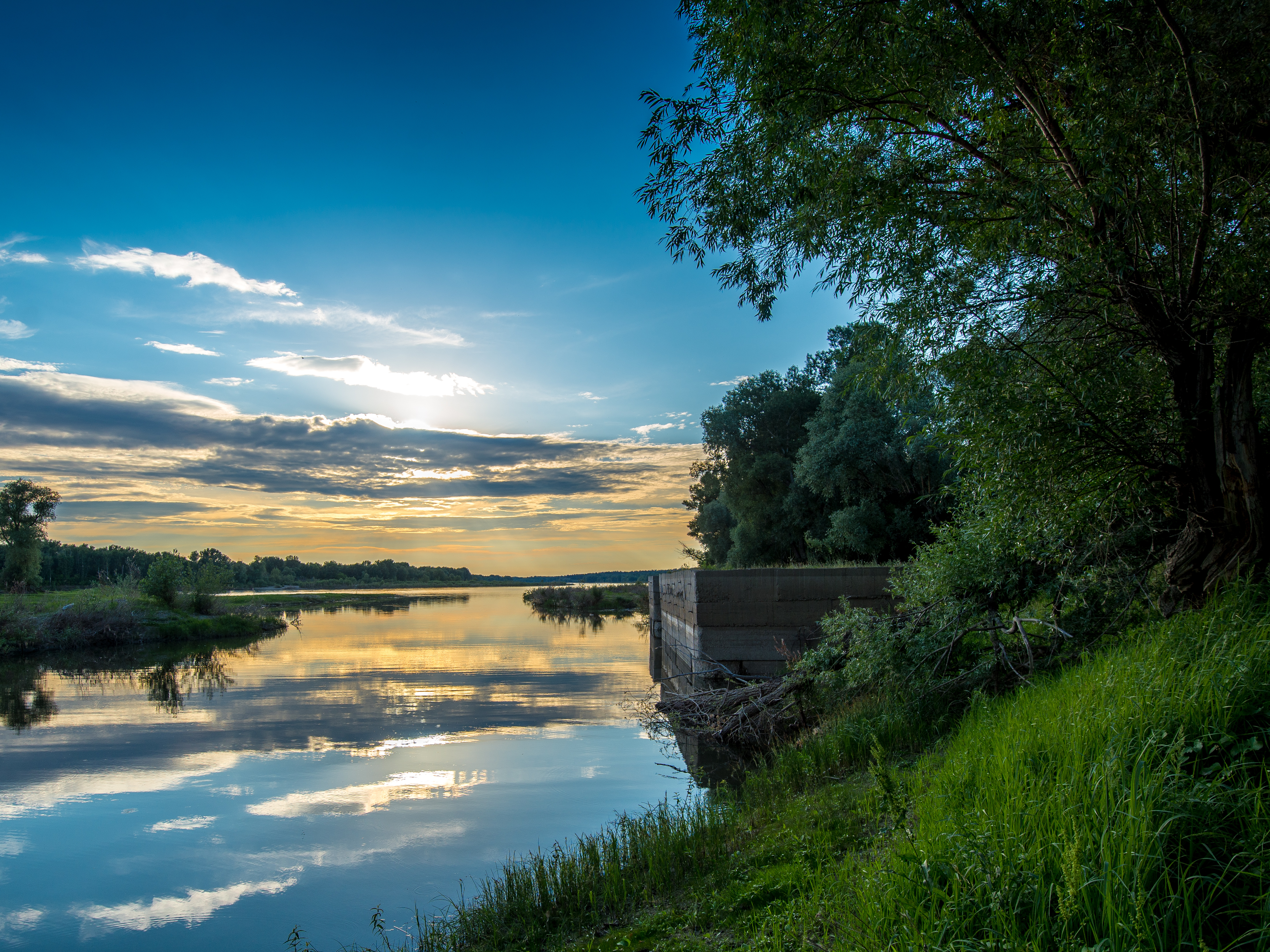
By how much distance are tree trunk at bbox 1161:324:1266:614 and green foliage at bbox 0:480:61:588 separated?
57953mm

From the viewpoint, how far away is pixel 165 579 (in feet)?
120

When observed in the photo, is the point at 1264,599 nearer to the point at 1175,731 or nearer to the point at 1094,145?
the point at 1175,731

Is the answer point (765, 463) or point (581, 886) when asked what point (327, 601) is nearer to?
point (765, 463)

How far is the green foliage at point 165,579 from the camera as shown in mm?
36031

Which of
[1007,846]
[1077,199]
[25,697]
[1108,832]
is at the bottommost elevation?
[25,697]

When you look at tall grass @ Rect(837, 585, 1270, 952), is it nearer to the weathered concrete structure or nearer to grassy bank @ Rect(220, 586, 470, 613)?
the weathered concrete structure

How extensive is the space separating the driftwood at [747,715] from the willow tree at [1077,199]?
16.2ft

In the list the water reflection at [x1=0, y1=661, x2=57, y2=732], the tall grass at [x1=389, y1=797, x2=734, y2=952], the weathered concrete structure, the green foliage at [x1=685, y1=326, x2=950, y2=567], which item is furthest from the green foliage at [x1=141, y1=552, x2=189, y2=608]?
the tall grass at [x1=389, y1=797, x2=734, y2=952]

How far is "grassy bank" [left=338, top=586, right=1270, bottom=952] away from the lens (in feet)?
8.16

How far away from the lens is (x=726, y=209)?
7.29 meters

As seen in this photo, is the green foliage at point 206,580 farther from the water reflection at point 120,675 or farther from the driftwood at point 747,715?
the driftwood at point 747,715

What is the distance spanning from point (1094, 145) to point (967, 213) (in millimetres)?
1428

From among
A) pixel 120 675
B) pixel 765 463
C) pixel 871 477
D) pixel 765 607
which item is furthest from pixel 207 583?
pixel 765 607

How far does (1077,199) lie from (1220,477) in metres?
2.53
